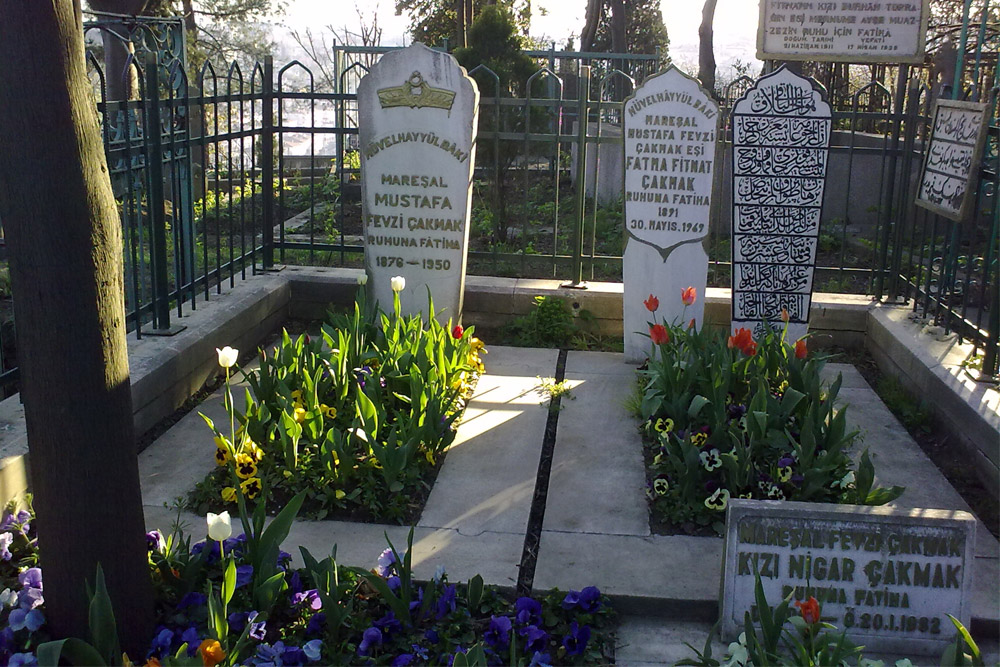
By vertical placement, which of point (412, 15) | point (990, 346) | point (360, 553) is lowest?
point (360, 553)

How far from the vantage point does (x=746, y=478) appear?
386cm

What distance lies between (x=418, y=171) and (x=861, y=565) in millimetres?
3721

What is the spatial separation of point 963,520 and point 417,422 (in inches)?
87.7

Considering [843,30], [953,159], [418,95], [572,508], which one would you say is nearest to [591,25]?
[843,30]

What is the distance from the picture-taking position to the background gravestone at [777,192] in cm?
563

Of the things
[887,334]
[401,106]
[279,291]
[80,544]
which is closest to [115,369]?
[80,544]

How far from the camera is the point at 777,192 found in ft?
18.7

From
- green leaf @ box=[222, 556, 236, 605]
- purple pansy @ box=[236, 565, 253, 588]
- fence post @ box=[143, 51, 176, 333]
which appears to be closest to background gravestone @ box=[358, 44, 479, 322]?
fence post @ box=[143, 51, 176, 333]

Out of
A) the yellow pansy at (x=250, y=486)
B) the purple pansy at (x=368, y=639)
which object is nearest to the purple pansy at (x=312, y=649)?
the purple pansy at (x=368, y=639)

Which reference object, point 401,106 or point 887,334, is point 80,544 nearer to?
point 401,106

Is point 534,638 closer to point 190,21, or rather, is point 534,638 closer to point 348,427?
point 348,427

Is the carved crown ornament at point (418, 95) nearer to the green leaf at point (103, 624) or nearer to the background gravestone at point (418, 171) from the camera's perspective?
the background gravestone at point (418, 171)

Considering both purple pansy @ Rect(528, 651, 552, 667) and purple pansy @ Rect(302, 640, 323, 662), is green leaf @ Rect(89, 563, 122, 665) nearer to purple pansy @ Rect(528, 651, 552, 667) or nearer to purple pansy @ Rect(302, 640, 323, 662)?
purple pansy @ Rect(302, 640, 323, 662)

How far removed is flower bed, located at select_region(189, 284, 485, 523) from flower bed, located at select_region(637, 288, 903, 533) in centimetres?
102
